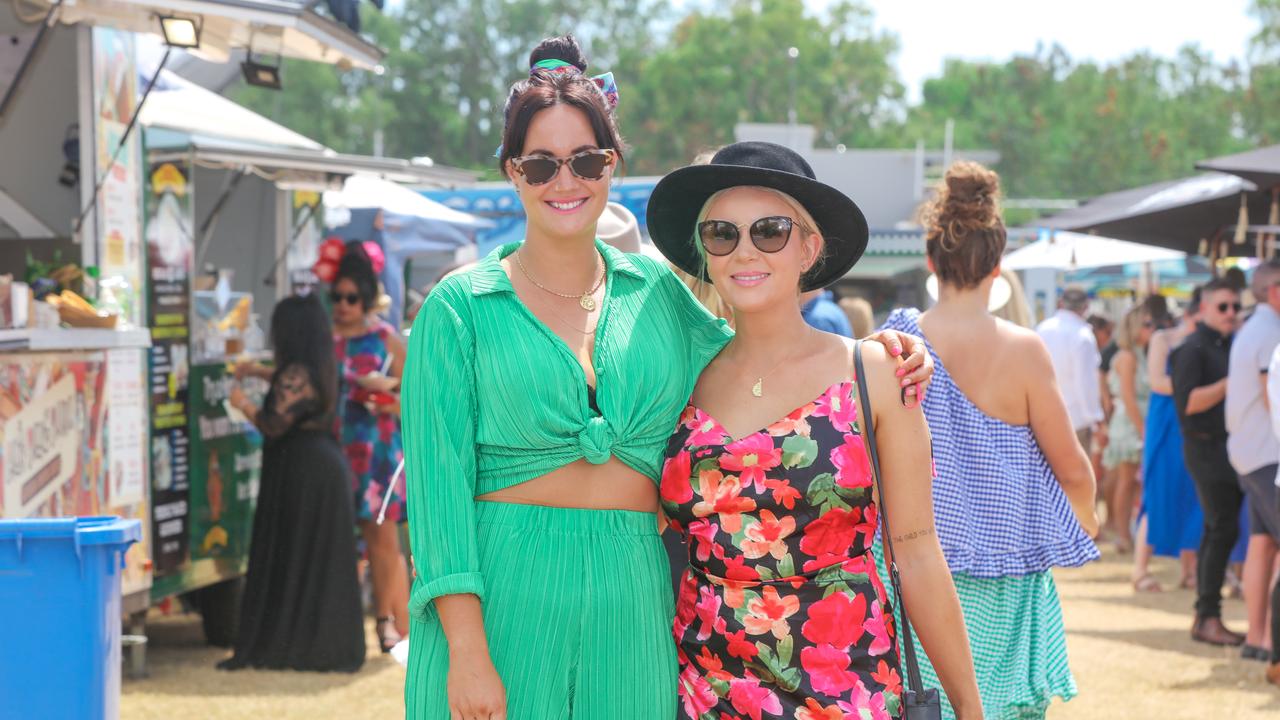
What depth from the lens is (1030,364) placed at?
13.2 ft

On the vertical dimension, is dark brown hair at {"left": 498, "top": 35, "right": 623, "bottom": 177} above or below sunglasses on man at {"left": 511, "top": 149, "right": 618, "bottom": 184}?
above

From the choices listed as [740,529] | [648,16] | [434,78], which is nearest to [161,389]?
[740,529]

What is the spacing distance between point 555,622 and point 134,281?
495 cm

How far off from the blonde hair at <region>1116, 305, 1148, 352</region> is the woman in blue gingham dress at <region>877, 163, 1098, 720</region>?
27.1ft

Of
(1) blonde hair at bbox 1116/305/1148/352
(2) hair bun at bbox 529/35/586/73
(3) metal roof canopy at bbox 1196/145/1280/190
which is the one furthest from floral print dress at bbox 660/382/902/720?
(1) blonde hair at bbox 1116/305/1148/352

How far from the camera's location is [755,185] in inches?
116

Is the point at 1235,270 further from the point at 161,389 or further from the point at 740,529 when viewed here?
the point at 740,529

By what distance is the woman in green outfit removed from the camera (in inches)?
106

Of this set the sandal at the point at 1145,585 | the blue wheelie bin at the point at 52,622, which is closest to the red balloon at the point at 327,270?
the blue wheelie bin at the point at 52,622

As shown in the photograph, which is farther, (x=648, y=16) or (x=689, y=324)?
(x=648, y=16)

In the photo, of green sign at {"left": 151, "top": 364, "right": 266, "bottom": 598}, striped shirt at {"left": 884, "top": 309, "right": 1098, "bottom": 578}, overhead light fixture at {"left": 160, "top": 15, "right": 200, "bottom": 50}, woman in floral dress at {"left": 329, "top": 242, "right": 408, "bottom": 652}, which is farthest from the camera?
woman in floral dress at {"left": 329, "top": 242, "right": 408, "bottom": 652}

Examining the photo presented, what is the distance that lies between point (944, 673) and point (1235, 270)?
7393mm

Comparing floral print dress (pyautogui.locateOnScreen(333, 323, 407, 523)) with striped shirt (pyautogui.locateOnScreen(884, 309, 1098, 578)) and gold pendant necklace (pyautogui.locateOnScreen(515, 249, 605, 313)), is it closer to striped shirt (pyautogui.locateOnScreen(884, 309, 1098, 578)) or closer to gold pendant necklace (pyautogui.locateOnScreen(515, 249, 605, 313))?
striped shirt (pyautogui.locateOnScreen(884, 309, 1098, 578))

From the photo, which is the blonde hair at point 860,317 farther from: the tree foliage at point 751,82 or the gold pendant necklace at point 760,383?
A: the tree foliage at point 751,82
